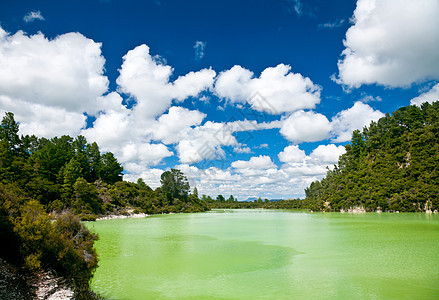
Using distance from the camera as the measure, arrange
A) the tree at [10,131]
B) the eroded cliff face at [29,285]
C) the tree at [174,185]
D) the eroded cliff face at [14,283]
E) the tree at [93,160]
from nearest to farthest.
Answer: the eroded cliff face at [14,283]
the eroded cliff face at [29,285]
the tree at [10,131]
the tree at [93,160]
the tree at [174,185]

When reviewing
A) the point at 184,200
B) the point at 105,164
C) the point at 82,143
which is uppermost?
the point at 82,143

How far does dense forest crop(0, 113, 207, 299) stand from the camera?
25.9 ft

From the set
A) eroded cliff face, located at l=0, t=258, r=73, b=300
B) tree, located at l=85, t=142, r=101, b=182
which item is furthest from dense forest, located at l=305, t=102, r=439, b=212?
eroded cliff face, located at l=0, t=258, r=73, b=300

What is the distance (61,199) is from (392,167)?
89.0 metres

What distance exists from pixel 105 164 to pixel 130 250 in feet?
226

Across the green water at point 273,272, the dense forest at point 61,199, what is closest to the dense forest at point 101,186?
the dense forest at point 61,199

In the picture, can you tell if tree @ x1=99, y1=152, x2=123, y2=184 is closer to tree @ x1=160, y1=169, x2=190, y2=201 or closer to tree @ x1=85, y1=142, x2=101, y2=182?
tree @ x1=85, y1=142, x2=101, y2=182

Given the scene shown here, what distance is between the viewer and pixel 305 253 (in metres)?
17.5

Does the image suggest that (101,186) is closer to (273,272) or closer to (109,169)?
(109,169)

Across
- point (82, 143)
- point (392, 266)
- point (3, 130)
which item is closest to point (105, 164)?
point (82, 143)

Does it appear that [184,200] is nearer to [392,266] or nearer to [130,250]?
[130,250]

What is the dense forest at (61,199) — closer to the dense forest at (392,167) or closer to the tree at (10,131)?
the tree at (10,131)

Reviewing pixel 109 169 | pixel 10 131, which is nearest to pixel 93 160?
pixel 109 169

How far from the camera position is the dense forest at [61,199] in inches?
311
